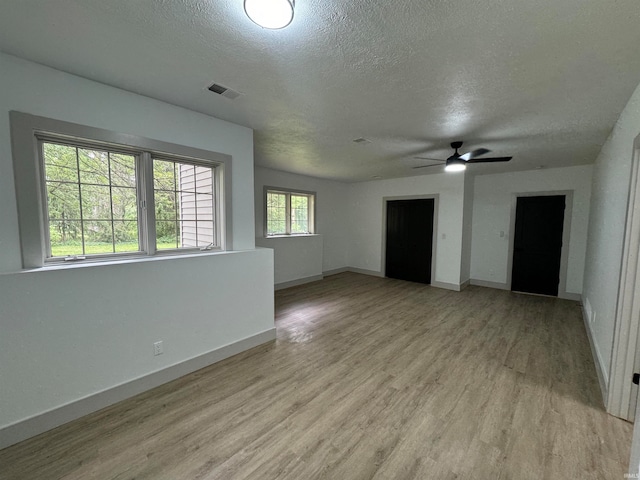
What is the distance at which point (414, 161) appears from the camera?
176 inches

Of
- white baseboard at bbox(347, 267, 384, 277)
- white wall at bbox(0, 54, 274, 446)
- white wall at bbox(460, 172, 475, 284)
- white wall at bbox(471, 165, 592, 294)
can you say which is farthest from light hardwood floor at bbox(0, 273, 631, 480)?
white baseboard at bbox(347, 267, 384, 277)

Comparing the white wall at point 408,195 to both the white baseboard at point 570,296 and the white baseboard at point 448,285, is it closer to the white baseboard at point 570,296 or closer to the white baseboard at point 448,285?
the white baseboard at point 448,285

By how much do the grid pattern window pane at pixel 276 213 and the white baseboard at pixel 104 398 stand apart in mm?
3090

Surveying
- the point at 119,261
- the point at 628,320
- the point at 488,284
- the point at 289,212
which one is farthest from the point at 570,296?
the point at 119,261

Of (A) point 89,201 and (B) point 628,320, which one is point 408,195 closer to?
(B) point 628,320

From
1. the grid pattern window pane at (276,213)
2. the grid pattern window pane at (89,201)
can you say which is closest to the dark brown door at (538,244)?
the grid pattern window pane at (276,213)

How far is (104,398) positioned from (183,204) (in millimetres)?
1755

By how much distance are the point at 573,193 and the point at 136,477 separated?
6.93m

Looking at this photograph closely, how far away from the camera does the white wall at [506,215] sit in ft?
15.4

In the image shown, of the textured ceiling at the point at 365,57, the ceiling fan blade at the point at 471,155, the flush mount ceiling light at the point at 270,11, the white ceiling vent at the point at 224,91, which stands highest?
the white ceiling vent at the point at 224,91

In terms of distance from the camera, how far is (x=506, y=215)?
5.38 m

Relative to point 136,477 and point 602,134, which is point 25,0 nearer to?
point 136,477

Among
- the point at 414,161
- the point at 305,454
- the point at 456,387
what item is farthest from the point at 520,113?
the point at 305,454

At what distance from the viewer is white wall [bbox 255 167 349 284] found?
5.30m
